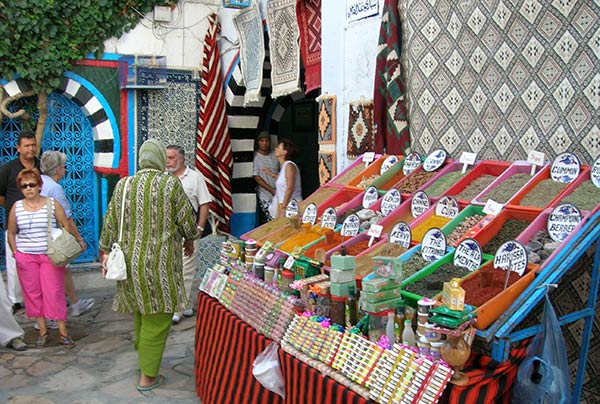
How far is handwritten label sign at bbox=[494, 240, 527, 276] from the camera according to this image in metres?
2.45

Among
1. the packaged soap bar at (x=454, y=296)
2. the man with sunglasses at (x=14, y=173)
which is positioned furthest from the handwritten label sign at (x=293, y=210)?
the man with sunglasses at (x=14, y=173)

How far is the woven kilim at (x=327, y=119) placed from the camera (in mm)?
5131

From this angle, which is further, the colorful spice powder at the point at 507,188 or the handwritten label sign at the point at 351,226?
the handwritten label sign at the point at 351,226

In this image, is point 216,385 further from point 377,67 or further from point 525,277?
point 377,67

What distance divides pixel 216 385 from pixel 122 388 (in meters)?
0.85

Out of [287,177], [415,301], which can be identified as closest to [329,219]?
[415,301]

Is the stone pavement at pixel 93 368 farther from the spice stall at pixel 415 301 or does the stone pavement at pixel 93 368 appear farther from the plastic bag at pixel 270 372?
the plastic bag at pixel 270 372

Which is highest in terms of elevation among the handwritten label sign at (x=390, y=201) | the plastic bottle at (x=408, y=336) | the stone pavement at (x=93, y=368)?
the handwritten label sign at (x=390, y=201)

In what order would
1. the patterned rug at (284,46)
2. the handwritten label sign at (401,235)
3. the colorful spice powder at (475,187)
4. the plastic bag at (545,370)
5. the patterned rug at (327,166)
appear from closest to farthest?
the plastic bag at (545,370) < the handwritten label sign at (401,235) < the colorful spice powder at (475,187) < the patterned rug at (327,166) < the patterned rug at (284,46)

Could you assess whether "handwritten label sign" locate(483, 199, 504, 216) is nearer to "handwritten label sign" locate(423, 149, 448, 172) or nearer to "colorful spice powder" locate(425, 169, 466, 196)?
"colorful spice powder" locate(425, 169, 466, 196)

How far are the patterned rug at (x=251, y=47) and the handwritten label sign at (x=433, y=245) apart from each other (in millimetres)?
3793

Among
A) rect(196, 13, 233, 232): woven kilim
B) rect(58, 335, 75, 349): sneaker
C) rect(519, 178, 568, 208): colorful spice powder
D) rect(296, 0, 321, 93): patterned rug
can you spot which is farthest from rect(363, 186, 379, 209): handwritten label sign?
rect(196, 13, 233, 232): woven kilim

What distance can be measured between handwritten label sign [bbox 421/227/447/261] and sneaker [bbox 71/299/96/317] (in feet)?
12.2

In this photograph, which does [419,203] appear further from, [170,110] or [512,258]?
[170,110]
